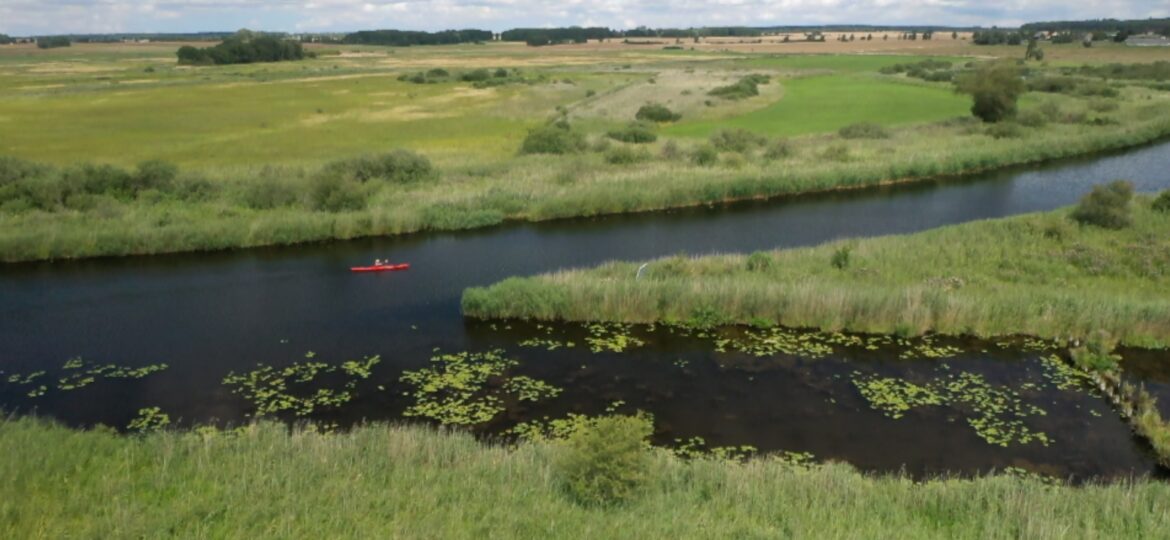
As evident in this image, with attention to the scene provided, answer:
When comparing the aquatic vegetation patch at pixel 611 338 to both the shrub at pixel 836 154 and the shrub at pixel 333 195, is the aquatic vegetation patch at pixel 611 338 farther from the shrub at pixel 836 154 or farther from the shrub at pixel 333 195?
the shrub at pixel 836 154

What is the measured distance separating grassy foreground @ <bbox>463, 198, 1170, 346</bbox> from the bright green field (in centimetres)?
2428

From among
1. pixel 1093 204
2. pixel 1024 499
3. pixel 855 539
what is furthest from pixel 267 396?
pixel 1093 204

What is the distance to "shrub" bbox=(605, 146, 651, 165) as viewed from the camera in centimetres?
3925

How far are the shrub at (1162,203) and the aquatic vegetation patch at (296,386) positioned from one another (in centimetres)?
2820

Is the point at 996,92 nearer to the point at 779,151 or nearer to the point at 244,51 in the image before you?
the point at 779,151

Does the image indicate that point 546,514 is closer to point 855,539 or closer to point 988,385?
point 855,539

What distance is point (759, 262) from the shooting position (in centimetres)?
2377

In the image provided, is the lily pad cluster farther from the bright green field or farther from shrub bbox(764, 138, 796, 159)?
the bright green field

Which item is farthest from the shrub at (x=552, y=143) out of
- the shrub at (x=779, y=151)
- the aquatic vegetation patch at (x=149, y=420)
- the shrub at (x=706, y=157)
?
the aquatic vegetation patch at (x=149, y=420)

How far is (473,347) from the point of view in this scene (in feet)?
66.1

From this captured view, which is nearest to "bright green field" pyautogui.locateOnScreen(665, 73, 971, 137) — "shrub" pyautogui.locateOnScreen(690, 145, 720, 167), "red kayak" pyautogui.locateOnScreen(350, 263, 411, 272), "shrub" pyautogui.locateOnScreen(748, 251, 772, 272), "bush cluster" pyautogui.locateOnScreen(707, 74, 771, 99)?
"bush cluster" pyautogui.locateOnScreen(707, 74, 771, 99)

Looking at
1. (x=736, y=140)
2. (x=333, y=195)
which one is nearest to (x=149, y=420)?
(x=333, y=195)

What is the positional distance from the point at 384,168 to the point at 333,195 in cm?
494

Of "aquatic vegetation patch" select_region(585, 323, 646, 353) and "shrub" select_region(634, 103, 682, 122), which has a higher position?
"shrub" select_region(634, 103, 682, 122)
